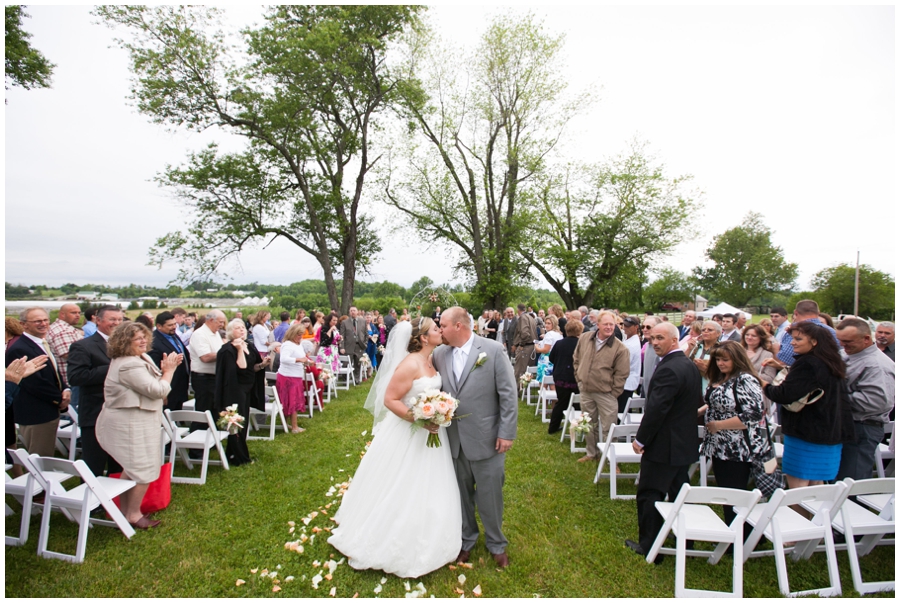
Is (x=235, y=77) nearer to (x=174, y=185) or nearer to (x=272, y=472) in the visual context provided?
(x=174, y=185)

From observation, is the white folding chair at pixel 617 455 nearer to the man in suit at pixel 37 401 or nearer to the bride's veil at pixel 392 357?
the bride's veil at pixel 392 357

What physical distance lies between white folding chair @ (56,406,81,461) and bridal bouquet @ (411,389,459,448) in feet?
15.1

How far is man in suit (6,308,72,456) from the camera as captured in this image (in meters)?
4.69

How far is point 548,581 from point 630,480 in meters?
2.64

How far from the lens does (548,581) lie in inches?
142

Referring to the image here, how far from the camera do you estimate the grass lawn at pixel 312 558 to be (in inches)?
137

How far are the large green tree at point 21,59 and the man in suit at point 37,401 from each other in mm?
6527

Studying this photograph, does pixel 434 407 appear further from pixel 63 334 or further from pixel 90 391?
pixel 63 334

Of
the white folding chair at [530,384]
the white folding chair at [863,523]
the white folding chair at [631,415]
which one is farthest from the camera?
the white folding chair at [530,384]

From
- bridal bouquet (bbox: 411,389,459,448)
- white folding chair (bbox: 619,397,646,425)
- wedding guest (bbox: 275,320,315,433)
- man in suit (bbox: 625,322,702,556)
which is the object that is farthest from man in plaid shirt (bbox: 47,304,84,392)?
white folding chair (bbox: 619,397,646,425)

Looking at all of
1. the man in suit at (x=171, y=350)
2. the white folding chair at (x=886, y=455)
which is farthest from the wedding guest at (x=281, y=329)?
the white folding chair at (x=886, y=455)

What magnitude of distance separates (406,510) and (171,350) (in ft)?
14.0

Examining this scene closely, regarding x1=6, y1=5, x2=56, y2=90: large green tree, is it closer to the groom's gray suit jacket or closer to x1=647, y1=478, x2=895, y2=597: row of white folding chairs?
the groom's gray suit jacket

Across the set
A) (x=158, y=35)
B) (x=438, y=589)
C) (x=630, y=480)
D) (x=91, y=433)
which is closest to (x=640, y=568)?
(x=438, y=589)
